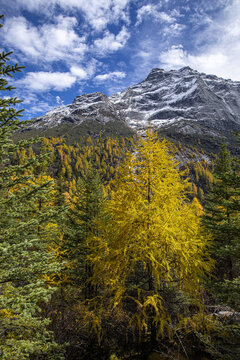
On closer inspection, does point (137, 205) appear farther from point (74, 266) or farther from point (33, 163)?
point (74, 266)

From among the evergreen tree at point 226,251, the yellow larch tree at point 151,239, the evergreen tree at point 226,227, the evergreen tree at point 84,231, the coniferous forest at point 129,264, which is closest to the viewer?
the coniferous forest at point 129,264

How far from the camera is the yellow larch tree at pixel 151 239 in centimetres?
534

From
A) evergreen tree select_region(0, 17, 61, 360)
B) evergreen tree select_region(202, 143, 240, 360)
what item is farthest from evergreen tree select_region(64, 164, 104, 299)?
evergreen tree select_region(202, 143, 240, 360)

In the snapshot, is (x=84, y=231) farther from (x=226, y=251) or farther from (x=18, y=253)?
(x=226, y=251)

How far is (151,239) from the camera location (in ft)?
17.9

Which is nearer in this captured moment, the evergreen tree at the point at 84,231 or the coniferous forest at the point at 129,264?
the coniferous forest at the point at 129,264

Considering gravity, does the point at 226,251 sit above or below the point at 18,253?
below

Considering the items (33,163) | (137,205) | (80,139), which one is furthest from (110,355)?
(80,139)

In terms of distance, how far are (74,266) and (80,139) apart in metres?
189

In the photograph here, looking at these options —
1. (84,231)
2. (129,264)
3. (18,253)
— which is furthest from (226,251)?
(18,253)

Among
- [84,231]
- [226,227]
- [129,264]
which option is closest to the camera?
[129,264]

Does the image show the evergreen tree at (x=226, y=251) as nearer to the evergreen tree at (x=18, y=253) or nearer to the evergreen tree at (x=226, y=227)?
the evergreen tree at (x=226, y=227)

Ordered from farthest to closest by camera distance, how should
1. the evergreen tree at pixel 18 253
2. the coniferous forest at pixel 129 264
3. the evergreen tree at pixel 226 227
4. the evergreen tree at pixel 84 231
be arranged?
the evergreen tree at pixel 84 231 < the evergreen tree at pixel 226 227 < the coniferous forest at pixel 129 264 < the evergreen tree at pixel 18 253

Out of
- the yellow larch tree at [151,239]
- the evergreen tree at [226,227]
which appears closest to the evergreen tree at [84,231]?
the yellow larch tree at [151,239]
